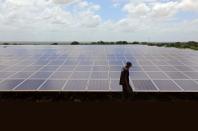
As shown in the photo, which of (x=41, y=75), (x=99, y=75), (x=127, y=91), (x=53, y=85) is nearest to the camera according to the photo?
(x=127, y=91)

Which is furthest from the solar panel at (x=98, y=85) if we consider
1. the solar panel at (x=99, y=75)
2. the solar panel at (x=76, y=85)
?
the solar panel at (x=99, y=75)

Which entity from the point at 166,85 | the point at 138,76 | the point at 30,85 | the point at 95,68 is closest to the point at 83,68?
the point at 95,68

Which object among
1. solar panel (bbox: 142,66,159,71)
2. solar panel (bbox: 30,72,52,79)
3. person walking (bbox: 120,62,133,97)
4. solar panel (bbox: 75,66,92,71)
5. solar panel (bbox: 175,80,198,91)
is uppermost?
person walking (bbox: 120,62,133,97)

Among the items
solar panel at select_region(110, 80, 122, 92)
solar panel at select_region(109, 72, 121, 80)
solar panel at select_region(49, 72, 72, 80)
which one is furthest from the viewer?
solar panel at select_region(49, 72, 72, 80)

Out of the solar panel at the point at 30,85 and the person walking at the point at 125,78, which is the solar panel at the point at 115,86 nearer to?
the person walking at the point at 125,78

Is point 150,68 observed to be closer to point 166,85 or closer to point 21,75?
point 166,85

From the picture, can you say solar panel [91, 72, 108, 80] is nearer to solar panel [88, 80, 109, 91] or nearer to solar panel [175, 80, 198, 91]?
solar panel [88, 80, 109, 91]

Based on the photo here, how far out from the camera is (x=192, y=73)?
77.3 ft
